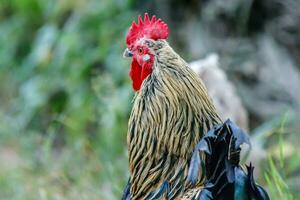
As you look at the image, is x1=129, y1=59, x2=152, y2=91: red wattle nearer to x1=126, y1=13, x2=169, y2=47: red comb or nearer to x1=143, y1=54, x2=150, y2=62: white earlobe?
x1=143, y1=54, x2=150, y2=62: white earlobe

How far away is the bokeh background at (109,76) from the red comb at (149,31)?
1892mm

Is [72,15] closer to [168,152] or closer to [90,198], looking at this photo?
[90,198]

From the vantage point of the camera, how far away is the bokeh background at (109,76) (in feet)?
19.8

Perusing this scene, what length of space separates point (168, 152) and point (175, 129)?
0.10m

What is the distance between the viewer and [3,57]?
815 cm

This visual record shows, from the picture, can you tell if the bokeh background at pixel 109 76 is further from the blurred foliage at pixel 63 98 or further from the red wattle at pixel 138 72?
the red wattle at pixel 138 72

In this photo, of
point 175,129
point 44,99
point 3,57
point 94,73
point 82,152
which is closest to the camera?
point 175,129

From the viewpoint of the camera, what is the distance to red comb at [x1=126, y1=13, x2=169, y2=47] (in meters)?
3.80

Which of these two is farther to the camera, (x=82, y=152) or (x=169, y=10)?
(x=169, y=10)

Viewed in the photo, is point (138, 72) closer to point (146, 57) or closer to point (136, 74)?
point (136, 74)

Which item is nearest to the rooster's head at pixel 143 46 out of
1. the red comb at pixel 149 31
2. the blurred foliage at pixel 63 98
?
the red comb at pixel 149 31

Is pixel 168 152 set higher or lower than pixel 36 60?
lower

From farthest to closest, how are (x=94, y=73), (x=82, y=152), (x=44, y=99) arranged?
(x=44, y=99) < (x=94, y=73) < (x=82, y=152)

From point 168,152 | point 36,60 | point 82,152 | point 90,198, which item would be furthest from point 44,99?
point 168,152
